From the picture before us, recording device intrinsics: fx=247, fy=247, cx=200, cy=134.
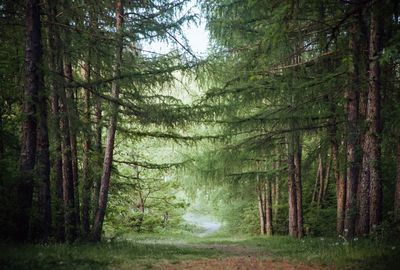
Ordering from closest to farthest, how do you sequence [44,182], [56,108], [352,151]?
[44,182] < [352,151] < [56,108]

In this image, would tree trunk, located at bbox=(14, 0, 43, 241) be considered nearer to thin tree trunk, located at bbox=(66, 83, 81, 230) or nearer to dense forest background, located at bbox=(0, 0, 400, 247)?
dense forest background, located at bbox=(0, 0, 400, 247)

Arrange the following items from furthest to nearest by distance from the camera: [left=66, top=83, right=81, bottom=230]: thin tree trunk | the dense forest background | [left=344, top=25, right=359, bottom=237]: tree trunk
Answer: [left=344, top=25, right=359, bottom=237]: tree trunk < [left=66, top=83, right=81, bottom=230]: thin tree trunk < the dense forest background

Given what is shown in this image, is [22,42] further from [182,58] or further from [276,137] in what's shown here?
[276,137]

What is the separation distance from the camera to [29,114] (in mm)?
6230

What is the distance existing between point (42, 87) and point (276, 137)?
7958mm

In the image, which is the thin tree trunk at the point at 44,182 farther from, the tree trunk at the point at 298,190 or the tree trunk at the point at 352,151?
the tree trunk at the point at 298,190

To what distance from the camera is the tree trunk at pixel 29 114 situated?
6.17 m

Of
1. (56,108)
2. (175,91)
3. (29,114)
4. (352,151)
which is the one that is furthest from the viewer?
(175,91)

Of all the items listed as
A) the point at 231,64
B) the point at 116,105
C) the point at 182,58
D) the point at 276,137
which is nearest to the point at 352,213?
the point at 276,137

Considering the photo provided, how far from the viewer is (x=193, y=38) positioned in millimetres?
8602

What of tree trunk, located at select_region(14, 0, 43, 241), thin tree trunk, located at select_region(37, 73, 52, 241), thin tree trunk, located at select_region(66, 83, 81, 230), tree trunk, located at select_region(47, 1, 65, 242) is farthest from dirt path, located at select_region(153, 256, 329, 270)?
thin tree trunk, located at select_region(66, 83, 81, 230)

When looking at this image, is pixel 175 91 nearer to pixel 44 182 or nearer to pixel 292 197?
pixel 44 182

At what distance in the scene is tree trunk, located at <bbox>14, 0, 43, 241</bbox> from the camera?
20.2 feet

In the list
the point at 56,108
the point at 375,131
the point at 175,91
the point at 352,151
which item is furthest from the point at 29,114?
the point at 352,151
